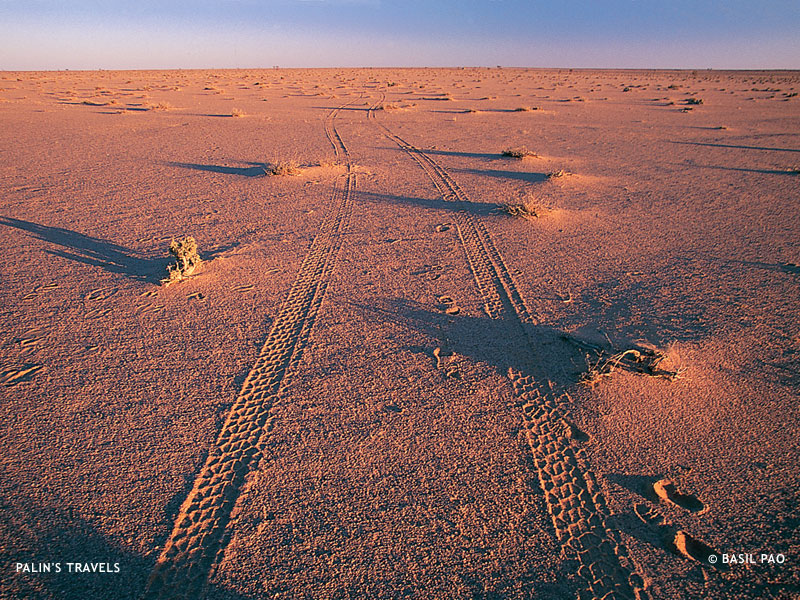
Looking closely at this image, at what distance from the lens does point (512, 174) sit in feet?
33.0

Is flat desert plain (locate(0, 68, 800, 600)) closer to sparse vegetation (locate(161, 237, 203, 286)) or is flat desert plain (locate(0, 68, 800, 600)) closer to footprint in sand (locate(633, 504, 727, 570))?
footprint in sand (locate(633, 504, 727, 570))

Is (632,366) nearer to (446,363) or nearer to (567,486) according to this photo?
(567,486)

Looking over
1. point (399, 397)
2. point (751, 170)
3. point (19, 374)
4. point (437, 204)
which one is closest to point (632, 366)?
point (399, 397)

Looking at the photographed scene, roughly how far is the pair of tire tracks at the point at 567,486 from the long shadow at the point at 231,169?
756 centimetres

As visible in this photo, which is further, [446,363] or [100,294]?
[100,294]

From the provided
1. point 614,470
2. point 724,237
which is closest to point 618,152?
point 724,237

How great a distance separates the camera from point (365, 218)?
726cm

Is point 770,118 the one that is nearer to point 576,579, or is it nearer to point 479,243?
point 479,243

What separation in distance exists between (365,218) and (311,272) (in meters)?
2.19

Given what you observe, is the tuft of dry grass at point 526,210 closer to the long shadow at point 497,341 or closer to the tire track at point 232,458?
the long shadow at point 497,341

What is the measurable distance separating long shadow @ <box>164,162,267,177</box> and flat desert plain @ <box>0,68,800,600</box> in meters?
1.90

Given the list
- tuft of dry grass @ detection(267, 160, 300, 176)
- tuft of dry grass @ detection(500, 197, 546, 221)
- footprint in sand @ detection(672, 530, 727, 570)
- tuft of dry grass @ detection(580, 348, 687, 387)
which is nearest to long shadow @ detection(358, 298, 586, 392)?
tuft of dry grass @ detection(580, 348, 687, 387)

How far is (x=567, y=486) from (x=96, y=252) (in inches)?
262

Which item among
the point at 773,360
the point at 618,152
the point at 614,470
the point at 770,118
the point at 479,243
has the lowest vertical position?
the point at 614,470
